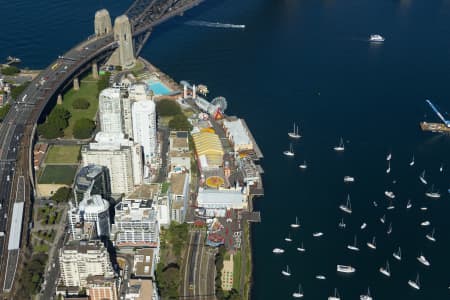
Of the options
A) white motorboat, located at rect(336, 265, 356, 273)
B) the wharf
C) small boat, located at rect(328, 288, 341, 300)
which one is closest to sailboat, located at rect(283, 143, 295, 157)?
the wharf

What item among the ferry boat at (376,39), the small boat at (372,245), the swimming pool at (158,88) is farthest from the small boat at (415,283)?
the ferry boat at (376,39)

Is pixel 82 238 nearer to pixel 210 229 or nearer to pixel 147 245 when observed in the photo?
pixel 147 245

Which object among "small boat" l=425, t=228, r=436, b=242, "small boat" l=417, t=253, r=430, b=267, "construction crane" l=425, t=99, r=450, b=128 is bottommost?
"small boat" l=417, t=253, r=430, b=267

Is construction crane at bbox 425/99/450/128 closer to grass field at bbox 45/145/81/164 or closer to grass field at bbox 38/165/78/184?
grass field at bbox 45/145/81/164

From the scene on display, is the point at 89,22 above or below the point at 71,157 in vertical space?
above

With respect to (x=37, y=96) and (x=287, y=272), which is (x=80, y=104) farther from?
(x=287, y=272)

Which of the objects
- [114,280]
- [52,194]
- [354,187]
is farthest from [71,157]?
[354,187]

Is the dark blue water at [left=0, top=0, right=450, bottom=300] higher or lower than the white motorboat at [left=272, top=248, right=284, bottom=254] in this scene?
higher
